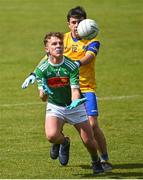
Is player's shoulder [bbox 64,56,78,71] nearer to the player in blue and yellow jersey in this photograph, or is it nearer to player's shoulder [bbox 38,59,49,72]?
player's shoulder [bbox 38,59,49,72]

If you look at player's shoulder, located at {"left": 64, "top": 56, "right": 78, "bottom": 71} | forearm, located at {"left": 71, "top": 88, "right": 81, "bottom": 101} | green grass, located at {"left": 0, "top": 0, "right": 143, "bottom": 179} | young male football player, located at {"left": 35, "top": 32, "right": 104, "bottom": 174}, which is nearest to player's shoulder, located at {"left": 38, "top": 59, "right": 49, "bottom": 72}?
young male football player, located at {"left": 35, "top": 32, "right": 104, "bottom": 174}

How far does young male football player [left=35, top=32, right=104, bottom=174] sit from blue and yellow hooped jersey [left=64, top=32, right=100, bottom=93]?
2.83 feet

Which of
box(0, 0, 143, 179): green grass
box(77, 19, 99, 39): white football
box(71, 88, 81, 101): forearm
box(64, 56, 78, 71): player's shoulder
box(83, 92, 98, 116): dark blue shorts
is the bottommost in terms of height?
box(0, 0, 143, 179): green grass

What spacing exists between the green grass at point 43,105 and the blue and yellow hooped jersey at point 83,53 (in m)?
1.36

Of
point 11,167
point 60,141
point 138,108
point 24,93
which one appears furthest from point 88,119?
point 24,93

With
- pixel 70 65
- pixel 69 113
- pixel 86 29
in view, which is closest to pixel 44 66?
pixel 70 65

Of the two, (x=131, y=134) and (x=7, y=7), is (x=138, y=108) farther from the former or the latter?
(x=7, y=7)

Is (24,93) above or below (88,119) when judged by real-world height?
below

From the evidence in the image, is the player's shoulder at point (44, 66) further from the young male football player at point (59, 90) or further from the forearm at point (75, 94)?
the forearm at point (75, 94)

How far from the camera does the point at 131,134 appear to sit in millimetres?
16438

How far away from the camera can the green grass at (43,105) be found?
1349cm

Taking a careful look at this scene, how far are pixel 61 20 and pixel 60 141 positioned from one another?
83.8 feet

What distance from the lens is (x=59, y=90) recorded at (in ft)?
40.7

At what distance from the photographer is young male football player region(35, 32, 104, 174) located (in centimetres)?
1224
